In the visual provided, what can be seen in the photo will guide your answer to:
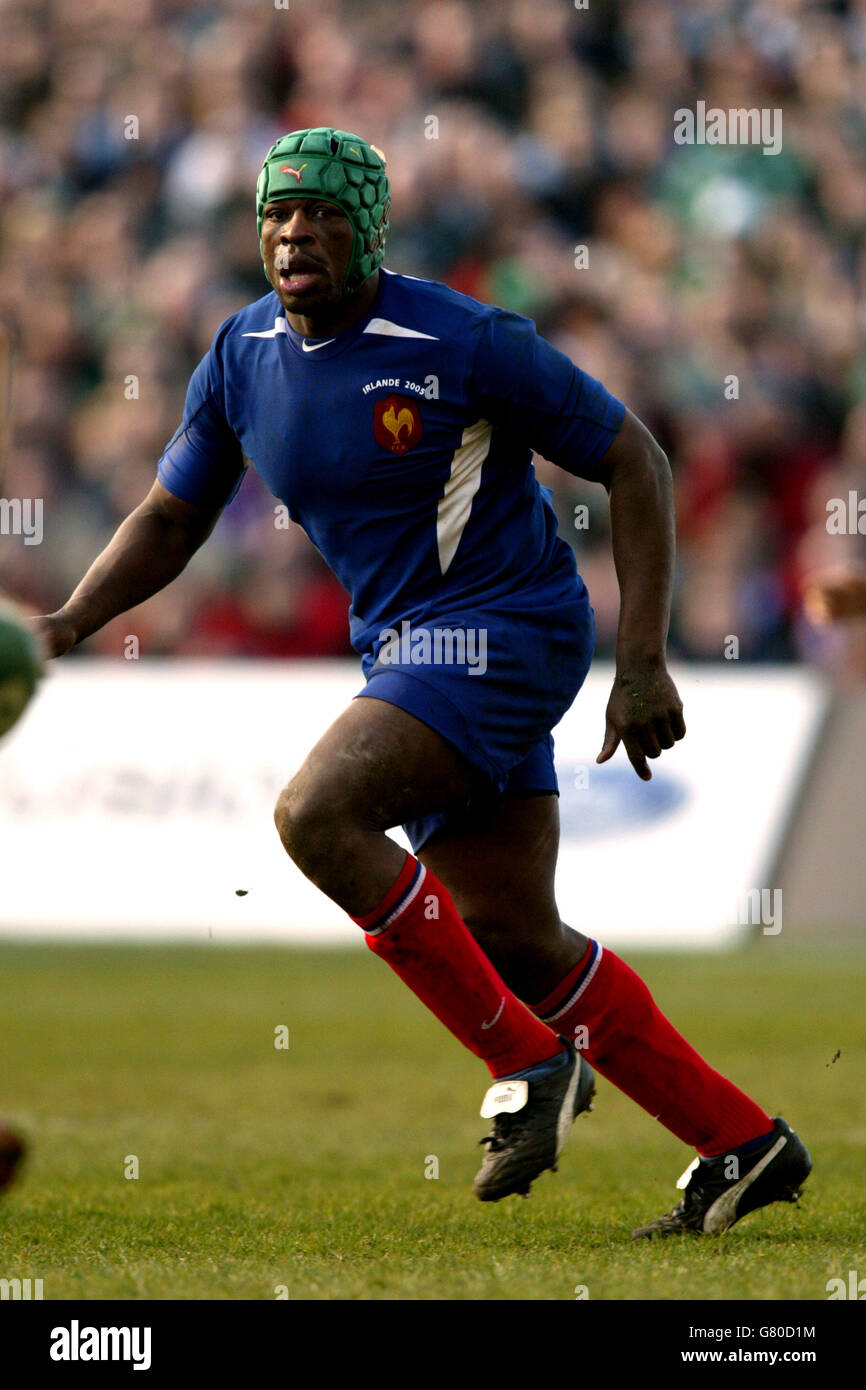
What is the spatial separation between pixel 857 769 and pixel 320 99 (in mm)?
6356

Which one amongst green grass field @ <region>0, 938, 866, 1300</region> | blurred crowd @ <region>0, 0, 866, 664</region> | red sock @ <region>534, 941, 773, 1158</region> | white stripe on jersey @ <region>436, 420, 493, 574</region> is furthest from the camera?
blurred crowd @ <region>0, 0, 866, 664</region>

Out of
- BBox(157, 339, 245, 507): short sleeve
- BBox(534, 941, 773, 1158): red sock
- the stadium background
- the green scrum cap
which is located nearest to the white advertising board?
the stadium background

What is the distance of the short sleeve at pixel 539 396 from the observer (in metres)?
4.29

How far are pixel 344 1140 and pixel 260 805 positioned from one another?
4987 millimetres

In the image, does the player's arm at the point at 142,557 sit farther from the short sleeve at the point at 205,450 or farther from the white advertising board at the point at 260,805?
the white advertising board at the point at 260,805

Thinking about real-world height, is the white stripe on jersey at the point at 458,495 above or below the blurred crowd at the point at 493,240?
below

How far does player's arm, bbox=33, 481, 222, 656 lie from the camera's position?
187 inches

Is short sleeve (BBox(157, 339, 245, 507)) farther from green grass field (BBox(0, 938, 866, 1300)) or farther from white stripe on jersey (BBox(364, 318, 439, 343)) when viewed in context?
green grass field (BBox(0, 938, 866, 1300))

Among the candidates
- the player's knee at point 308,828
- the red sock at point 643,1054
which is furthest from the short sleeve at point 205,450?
the red sock at point 643,1054

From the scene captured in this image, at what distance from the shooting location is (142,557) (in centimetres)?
480

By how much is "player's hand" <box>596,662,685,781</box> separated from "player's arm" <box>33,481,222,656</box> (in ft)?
3.93

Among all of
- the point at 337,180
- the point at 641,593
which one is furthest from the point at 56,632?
the point at 641,593

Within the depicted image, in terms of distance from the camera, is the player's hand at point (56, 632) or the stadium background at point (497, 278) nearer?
the player's hand at point (56, 632)

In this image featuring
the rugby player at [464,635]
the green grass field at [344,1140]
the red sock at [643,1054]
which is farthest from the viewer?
the red sock at [643,1054]
